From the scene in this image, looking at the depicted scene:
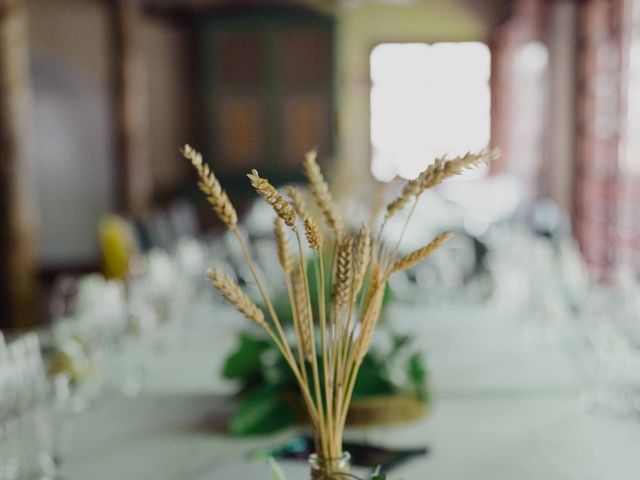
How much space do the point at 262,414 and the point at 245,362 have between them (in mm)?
162

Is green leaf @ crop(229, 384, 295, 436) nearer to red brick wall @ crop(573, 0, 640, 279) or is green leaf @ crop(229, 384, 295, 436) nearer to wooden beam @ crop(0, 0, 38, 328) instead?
red brick wall @ crop(573, 0, 640, 279)

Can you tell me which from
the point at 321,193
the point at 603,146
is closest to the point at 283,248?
the point at 321,193

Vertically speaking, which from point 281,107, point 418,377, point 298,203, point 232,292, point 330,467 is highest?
point 281,107

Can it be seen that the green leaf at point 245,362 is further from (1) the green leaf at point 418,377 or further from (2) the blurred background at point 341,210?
(1) the green leaf at point 418,377

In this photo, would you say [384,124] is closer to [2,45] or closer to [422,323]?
[2,45]

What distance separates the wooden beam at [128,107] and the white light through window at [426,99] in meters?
2.54

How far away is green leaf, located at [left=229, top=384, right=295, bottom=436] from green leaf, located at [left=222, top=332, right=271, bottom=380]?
0.24 ft

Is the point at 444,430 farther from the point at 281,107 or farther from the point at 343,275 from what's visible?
the point at 281,107

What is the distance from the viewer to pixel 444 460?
1.70 m

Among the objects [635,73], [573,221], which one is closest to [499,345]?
[635,73]

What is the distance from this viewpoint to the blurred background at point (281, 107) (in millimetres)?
6254

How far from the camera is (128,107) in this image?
26.5ft

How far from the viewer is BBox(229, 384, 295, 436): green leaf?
1855 millimetres

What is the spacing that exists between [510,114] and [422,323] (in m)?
6.34
